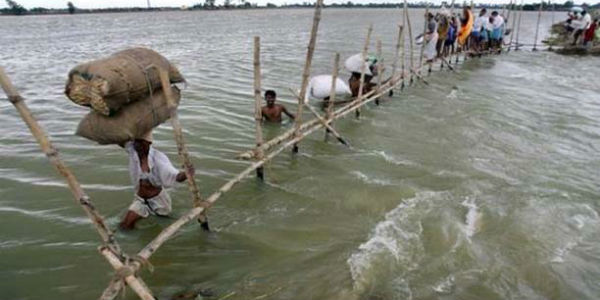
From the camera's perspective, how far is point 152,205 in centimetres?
429

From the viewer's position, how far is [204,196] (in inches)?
207

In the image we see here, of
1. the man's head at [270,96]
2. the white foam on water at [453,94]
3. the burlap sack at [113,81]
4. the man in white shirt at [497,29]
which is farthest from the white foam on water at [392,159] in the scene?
the man in white shirt at [497,29]

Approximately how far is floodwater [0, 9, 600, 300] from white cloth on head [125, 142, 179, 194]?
2.43 feet

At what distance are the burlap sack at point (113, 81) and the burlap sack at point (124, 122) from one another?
0.07m

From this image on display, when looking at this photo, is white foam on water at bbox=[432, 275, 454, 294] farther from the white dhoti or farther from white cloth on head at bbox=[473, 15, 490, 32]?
white cloth on head at bbox=[473, 15, 490, 32]

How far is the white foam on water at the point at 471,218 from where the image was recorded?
4.56 m

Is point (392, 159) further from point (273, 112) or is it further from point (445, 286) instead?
point (445, 286)

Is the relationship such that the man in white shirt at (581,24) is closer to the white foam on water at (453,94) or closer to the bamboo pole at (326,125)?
the white foam on water at (453,94)

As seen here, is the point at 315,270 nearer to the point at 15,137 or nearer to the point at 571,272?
the point at 571,272

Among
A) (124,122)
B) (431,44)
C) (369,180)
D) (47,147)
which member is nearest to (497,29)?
(431,44)

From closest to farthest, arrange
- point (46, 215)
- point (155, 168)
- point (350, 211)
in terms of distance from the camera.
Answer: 1. point (155, 168)
2. point (46, 215)
3. point (350, 211)

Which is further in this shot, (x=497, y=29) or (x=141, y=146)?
(x=497, y=29)

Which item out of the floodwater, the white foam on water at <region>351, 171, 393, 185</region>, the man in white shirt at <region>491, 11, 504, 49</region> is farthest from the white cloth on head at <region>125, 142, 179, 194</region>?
the man in white shirt at <region>491, 11, 504, 49</region>

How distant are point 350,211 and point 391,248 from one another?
2.83ft
